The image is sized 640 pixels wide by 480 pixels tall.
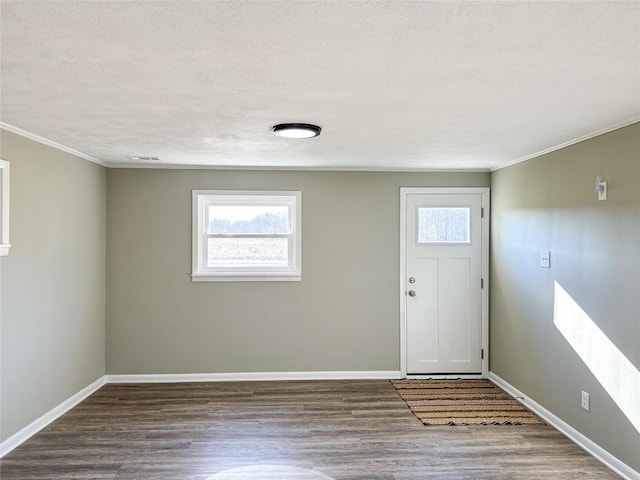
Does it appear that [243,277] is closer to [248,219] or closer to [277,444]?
[248,219]

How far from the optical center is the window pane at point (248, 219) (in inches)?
196

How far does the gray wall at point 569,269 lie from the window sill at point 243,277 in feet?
7.19

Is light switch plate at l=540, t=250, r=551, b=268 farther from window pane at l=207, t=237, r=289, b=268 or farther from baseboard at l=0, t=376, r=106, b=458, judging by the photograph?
baseboard at l=0, t=376, r=106, b=458

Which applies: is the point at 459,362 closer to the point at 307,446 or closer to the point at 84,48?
the point at 307,446

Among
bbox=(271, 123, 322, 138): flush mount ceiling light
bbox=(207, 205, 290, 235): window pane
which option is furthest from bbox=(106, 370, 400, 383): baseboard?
bbox=(271, 123, 322, 138): flush mount ceiling light

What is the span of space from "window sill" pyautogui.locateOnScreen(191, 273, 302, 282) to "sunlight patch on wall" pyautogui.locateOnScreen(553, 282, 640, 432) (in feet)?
8.26

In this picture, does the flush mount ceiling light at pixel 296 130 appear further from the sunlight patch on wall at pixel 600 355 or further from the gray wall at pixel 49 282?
the sunlight patch on wall at pixel 600 355

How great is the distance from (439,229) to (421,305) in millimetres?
854

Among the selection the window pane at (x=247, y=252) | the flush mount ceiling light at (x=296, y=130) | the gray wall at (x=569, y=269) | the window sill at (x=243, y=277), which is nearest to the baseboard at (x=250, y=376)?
the window sill at (x=243, y=277)

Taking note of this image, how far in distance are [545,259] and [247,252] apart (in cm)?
290

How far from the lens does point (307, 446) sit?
3348mm

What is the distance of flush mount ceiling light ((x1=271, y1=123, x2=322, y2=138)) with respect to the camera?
9.78 ft

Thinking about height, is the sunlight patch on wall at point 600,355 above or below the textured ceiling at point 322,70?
below

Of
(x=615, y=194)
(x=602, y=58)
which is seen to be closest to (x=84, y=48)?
(x=602, y=58)
